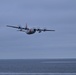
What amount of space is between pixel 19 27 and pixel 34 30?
9.17 ft

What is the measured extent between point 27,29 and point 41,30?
14.2 feet

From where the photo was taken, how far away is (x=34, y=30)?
73.2 m

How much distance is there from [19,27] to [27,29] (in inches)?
168

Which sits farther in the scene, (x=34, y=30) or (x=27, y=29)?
(x=34, y=30)

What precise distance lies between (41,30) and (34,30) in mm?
1822

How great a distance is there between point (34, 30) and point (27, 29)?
17.0ft

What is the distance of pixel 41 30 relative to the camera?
7181 cm

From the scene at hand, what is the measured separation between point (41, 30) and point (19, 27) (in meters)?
3.78

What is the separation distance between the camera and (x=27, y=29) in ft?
224

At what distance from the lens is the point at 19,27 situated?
72.1 metres
